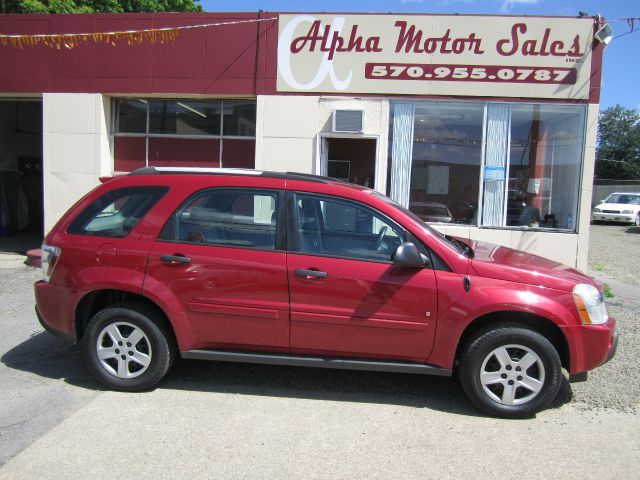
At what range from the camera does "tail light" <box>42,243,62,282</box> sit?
14.4 feet

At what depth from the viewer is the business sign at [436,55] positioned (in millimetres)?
9102

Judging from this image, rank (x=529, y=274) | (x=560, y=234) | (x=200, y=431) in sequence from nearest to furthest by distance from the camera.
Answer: (x=200, y=431), (x=529, y=274), (x=560, y=234)

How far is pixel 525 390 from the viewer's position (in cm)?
400

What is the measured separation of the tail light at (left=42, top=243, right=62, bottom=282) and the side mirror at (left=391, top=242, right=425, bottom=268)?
2.81 metres

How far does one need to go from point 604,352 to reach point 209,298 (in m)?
3.06

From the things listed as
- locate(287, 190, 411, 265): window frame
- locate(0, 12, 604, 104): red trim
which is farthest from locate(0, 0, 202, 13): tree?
locate(287, 190, 411, 265): window frame

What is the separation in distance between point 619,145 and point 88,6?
187ft

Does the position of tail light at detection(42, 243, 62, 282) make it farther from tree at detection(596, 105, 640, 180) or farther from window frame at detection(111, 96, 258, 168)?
tree at detection(596, 105, 640, 180)

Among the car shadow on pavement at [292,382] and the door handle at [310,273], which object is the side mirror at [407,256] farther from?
the car shadow on pavement at [292,382]

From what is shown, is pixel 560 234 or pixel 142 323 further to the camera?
pixel 560 234

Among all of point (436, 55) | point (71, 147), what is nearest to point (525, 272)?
point (436, 55)

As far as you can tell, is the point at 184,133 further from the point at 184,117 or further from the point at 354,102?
the point at 354,102

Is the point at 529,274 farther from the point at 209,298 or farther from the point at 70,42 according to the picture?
the point at 70,42

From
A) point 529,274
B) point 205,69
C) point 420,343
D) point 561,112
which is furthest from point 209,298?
point 561,112
